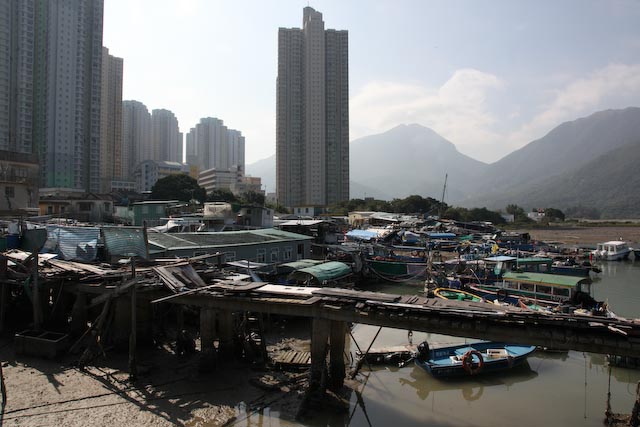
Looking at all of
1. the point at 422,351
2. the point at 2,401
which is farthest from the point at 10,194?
the point at 422,351

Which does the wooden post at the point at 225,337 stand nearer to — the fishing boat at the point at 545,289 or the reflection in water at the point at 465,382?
the reflection in water at the point at 465,382

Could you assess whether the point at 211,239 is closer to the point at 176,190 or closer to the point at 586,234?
the point at 176,190

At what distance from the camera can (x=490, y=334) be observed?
10641 mm

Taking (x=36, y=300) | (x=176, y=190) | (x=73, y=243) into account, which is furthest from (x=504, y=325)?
(x=176, y=190)

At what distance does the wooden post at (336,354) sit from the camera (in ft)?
45.1

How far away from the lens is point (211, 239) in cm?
2650

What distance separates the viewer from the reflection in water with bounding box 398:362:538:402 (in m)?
14.7

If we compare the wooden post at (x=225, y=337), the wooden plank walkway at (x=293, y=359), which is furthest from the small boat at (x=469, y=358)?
the wooden post at (x=225, y=337)

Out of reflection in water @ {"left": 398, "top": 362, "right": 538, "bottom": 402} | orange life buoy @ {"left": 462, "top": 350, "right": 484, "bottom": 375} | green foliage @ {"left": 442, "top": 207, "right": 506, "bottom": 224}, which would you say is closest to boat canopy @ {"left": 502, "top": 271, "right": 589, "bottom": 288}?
reflection in water @ {"left": 398, "top": 362, "right": 538, "bottom": 402}

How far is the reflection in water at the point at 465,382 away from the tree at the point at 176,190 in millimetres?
66838

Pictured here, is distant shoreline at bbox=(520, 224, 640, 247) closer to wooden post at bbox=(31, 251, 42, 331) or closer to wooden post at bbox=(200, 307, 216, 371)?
wooden post at bbox=(200, 307, 216, 371)

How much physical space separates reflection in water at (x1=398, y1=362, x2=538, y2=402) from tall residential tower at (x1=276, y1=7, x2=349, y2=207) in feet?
321

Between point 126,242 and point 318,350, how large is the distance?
10.2 meters

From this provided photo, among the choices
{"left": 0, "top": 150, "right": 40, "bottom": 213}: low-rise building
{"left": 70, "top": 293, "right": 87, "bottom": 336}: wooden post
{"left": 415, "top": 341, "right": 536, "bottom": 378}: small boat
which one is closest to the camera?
{"left": 415, "top": 341, "right": 536, "bottom": 378}: small boat
